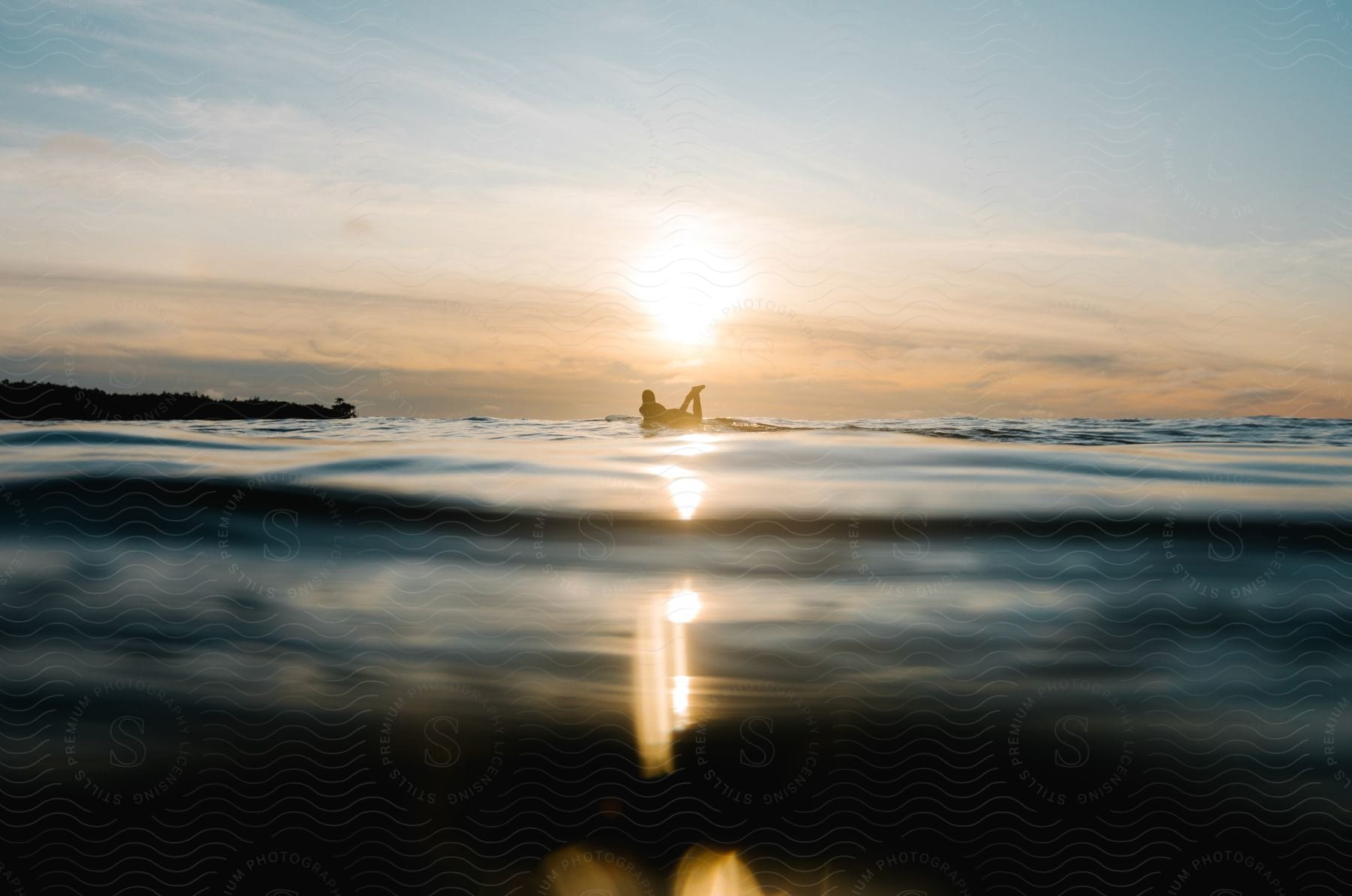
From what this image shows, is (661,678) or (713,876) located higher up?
(661,678)

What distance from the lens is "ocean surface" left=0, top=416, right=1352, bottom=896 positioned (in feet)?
16.0

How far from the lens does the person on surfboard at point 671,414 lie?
22016mm

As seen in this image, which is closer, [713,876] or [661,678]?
[713,876]

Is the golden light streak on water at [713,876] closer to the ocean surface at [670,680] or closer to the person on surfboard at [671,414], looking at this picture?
the ocean surface at [670,680]

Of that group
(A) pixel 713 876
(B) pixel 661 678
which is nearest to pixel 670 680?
(B) pixel 661 678

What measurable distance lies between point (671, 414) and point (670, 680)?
51.1 feet

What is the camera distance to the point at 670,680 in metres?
6.87

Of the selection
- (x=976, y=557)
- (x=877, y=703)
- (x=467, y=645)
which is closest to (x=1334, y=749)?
(x=877, y=703)

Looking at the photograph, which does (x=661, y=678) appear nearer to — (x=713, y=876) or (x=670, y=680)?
(x=670, y=680)

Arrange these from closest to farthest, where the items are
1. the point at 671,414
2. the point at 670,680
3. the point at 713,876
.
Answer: the point at 713,876
the point at 670,680
the point at 671,414

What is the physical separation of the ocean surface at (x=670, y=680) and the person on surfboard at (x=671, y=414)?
8.32m

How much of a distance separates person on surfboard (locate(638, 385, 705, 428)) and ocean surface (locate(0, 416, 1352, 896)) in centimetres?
832

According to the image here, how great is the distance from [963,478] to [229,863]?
36.9 ft

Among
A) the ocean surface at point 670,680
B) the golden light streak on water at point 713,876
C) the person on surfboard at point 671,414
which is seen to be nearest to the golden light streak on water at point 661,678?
the ocean surface at point 670,680
